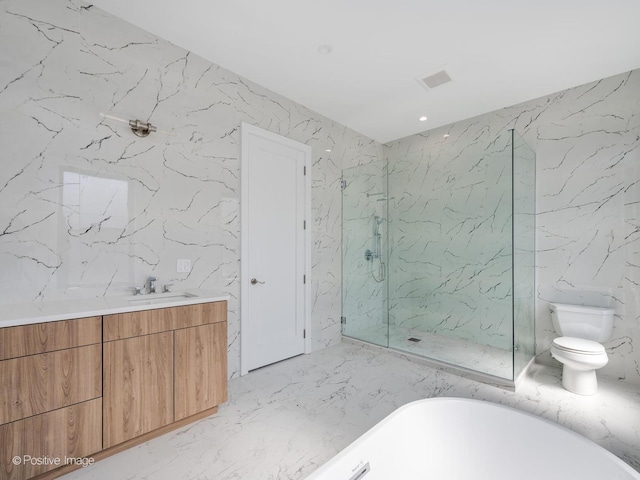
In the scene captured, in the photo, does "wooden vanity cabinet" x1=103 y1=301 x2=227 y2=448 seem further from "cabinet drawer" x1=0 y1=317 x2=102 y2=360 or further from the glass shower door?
the glass shower door

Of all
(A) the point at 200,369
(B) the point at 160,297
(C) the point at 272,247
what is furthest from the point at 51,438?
(C) the point at 272,247

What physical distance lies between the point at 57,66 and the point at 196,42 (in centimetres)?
96

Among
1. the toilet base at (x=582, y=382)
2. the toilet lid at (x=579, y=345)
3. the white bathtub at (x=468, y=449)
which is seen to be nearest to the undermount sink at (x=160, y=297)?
the white bathtub at (x=468, y=449)

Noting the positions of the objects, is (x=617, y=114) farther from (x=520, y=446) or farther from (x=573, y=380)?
(x=520, y=446)

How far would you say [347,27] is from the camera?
7.18ft

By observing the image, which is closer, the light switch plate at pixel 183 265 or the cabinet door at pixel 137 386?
the cabinet door at pixel 137 386

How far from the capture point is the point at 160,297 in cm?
216

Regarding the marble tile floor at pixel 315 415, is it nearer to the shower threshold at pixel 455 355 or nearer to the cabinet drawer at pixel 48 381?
the shower threshold at pixel 455 355

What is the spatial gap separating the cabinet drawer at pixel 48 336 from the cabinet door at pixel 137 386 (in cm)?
12

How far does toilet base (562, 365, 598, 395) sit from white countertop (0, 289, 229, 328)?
2.93 m

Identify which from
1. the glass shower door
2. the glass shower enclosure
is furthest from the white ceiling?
the glass shower door

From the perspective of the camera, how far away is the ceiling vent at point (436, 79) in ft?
9.04

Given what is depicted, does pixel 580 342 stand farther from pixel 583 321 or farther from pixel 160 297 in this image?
pixel 160 297

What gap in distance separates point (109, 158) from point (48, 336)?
1.21 m
